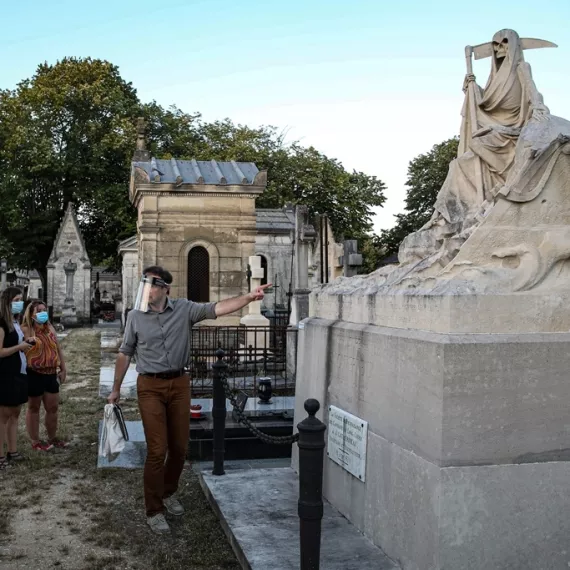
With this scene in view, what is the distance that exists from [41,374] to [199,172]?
1254cm

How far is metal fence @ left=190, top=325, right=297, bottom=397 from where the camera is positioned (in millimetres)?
12758

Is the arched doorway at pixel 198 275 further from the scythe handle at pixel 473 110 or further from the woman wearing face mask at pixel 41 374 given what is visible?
the scythe handle at pixel 473 110

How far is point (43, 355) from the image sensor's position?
27.2 ft

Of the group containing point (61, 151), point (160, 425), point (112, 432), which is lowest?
point (112, 432)

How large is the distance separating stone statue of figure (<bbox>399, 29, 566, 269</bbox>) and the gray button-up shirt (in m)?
1.82

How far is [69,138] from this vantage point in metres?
35.5

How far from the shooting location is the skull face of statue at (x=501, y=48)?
224 inches

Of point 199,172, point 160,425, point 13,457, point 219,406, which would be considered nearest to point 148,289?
point 160,425

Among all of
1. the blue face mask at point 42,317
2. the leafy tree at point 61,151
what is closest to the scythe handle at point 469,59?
the blue face mask at point 42,317

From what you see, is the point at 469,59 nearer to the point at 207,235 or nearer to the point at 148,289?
the point at 148,289

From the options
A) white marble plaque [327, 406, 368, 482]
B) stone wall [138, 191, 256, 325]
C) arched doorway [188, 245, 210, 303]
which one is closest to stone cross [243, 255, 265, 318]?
stone wall [138, 191, 256, 325]

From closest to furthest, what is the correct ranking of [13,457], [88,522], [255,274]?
[88,522] < [13,457] < [255,274]

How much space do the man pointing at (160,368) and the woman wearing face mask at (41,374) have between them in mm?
3001

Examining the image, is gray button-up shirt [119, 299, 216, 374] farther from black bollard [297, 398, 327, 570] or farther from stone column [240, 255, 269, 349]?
stone column [240, 255, 269, 349]
